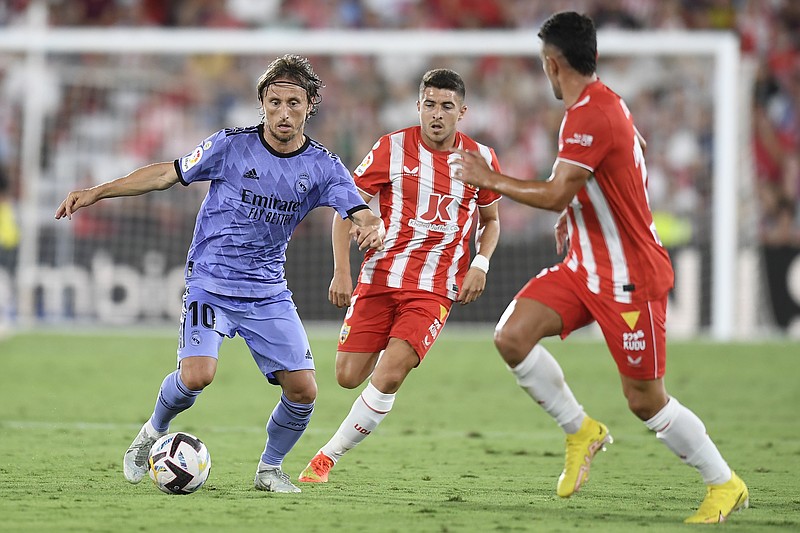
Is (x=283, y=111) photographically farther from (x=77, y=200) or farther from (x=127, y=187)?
(x=77, y=200)

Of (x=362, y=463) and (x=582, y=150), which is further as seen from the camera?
(x=362, y=463)

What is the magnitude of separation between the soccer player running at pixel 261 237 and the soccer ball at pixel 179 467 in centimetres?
31

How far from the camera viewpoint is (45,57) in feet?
57.8

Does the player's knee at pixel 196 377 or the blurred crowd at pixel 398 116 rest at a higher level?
the blurred crowd at pixel 398 116

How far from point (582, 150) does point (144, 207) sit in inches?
467

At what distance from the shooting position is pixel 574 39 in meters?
5.64

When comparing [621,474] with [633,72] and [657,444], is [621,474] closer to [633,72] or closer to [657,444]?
[657,444]

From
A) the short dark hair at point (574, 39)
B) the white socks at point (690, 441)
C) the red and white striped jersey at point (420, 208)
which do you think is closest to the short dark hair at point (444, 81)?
the red and white striped jersey at point (420, 208)

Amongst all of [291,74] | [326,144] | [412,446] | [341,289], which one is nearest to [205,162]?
[291,74]

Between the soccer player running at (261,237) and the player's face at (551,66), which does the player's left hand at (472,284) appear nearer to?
the soccer player running at (261,237)

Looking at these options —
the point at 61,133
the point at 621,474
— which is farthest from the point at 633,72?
the point at 621,474

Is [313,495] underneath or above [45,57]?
underneath

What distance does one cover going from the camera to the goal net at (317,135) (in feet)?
51.7

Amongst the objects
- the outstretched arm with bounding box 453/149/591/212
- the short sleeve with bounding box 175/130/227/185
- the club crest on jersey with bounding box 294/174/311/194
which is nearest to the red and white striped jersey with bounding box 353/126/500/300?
the club crest on jersey with bounding box 294/174/311/194
